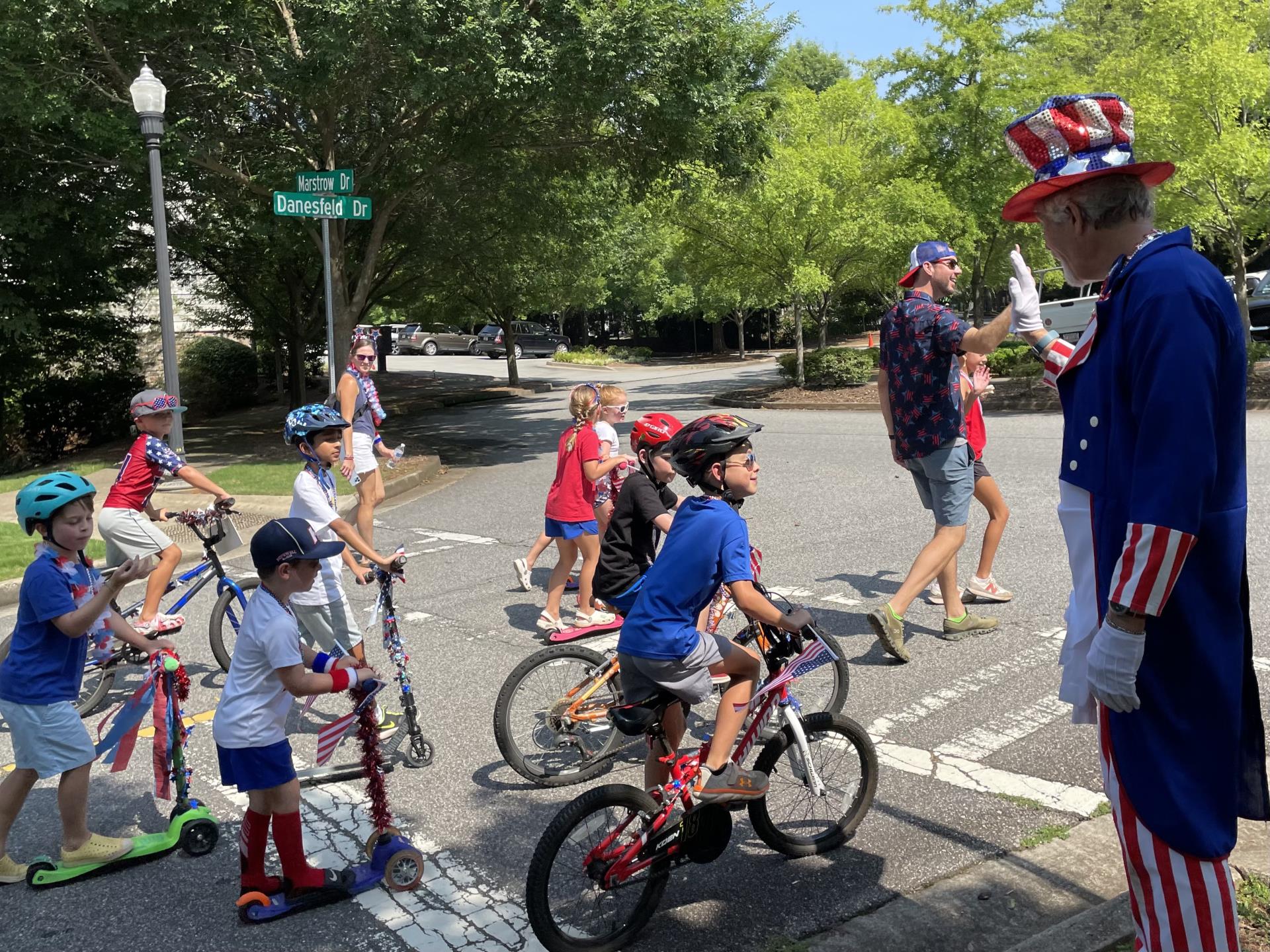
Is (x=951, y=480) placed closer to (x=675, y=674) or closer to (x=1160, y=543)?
(x=675, y=674)

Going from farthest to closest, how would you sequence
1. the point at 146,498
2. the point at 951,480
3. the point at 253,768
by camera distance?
the point at 146,498 < the point at 951,480 < the point at 253,768

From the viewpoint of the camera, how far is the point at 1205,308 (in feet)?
6.93

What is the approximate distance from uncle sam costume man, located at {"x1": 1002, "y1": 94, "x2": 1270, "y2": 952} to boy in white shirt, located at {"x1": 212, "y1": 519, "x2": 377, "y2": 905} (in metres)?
2.43

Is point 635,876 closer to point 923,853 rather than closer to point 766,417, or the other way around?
point 923,853

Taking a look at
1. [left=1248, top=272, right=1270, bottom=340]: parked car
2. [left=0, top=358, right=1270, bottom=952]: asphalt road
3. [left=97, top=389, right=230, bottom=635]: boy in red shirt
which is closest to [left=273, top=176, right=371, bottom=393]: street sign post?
[left=0, top=358, right=1270, bottom=952]: asphalt road

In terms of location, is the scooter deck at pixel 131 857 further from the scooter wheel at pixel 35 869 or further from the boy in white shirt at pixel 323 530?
the boy in white shirt at pixel 323 530

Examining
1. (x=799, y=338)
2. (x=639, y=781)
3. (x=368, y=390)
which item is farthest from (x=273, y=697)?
(x=799, y=338)

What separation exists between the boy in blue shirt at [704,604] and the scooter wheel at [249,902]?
141cm

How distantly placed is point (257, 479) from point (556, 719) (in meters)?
11.3

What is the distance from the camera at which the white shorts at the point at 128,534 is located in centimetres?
676

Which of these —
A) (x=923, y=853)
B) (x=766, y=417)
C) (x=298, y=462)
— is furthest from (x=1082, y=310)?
(x=923, y=853)

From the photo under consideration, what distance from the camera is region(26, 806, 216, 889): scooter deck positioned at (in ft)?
13.3

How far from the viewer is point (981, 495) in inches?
275

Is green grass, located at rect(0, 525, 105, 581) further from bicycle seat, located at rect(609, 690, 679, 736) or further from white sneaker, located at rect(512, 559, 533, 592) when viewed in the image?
bicycle seat, located at rect(609, 690, 679, 736)
